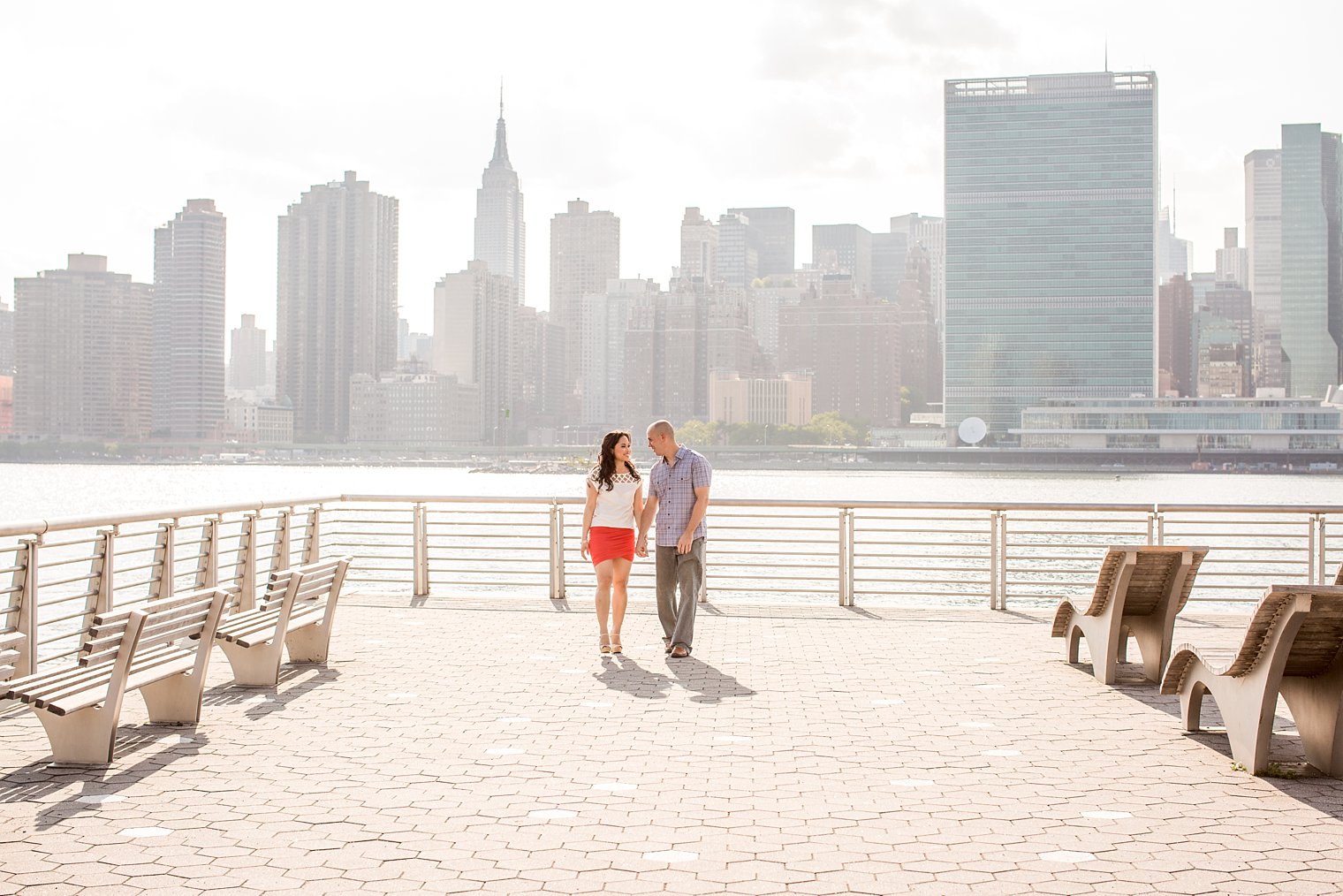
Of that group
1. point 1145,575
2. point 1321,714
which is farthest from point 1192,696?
point 1145,575

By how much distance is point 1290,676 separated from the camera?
20.7 feet

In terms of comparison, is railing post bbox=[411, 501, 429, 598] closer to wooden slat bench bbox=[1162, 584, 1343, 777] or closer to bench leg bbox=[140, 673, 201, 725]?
bench leg bbox=[140, 673, 201, 725]

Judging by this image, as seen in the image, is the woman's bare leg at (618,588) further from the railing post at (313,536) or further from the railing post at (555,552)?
the railing post at (313,536)

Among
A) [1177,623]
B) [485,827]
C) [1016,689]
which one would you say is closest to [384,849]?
[485,827]

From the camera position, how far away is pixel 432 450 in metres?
190

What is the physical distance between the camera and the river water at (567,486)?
90000 millimetres

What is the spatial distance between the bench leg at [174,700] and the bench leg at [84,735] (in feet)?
2.93

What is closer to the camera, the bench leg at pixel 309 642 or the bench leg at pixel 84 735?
the bench leg at pixel 84 735

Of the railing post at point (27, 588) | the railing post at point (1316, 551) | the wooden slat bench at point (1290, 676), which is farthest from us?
the railing post at point (1316, 551)

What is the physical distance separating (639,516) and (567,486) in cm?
10528

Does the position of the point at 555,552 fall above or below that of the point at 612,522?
below

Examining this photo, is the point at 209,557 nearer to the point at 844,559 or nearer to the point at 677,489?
the point at 677,489

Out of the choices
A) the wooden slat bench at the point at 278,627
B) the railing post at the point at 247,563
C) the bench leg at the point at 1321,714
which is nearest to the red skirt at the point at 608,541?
the wooden slat bench at the point at 278,627

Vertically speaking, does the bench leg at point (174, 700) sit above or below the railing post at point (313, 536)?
below
